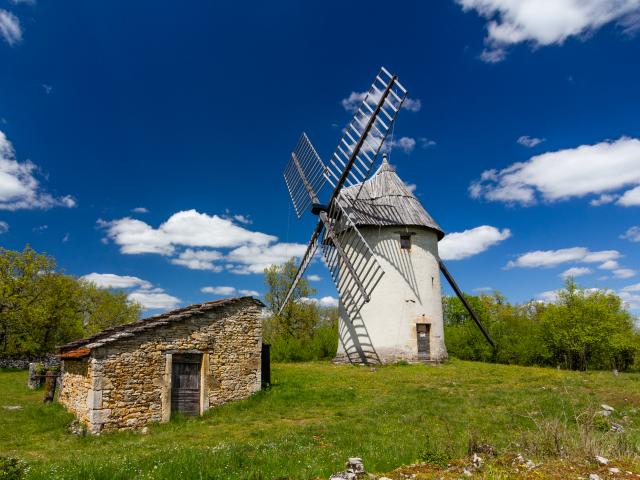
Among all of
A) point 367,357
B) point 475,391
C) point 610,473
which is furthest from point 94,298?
point 610,473

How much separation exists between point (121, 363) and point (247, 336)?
403 cm

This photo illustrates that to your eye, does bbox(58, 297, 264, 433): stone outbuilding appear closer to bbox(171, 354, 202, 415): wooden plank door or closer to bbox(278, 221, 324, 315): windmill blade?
bbox(171, 354, 202, 415): wooden plank door

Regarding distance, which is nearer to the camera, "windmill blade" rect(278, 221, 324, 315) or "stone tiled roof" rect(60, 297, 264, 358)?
"stone tiled roof" rect(60, 297, 264, 358)

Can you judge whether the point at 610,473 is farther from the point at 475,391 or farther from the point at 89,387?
the point at 89,387

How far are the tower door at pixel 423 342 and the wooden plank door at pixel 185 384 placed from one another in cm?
1188

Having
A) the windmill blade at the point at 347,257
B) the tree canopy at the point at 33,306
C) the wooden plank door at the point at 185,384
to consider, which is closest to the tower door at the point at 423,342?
the windmill blade at the point at 347,257

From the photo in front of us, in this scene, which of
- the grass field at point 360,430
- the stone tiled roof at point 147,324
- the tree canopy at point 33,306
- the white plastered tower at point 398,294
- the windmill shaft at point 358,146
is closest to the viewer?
the grass field at point 360,430

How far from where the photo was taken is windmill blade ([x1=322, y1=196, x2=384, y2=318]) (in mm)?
21188

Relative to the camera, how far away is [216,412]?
493 inches

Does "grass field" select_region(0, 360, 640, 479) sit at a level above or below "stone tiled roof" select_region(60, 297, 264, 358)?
below

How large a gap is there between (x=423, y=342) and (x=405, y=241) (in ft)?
16.3

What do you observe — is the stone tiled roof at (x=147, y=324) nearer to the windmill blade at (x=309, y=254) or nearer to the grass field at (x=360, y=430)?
the grass field at (x=360, y=430)

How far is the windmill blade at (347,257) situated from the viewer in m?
21.2

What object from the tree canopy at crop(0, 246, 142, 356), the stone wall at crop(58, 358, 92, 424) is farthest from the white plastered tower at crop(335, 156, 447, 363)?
the tree canopy at crop(0, 246, 142, 356)
